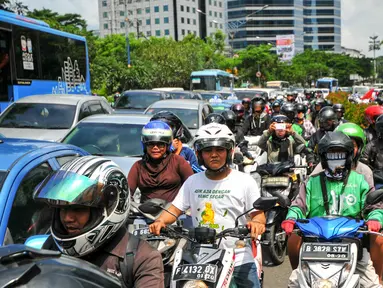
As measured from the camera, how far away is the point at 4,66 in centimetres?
1512

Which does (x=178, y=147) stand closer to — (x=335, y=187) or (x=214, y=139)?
(x=335, y=187)

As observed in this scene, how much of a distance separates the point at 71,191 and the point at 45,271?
0.92m

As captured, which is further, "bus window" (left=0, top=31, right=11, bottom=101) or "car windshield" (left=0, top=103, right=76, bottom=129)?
"bus window" (left=0, top=31, right=11, bottom=101)

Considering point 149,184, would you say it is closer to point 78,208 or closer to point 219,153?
point 219,153

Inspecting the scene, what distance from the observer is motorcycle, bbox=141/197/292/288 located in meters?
3.09

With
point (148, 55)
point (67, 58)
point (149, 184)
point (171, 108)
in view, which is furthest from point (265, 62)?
point (149, 184)

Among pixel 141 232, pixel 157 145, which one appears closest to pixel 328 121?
pixel 157 145

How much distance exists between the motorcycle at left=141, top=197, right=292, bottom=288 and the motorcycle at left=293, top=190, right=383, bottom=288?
42 cm

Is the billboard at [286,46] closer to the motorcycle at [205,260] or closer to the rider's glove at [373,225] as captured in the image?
the rider's glove at [373,225]

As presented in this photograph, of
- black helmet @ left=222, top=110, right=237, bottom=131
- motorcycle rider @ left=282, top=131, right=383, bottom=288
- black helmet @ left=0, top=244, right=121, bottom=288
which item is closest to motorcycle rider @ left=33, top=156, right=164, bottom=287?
black helmet @ left=0, top=244, right=121, bottom=288

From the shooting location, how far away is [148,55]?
58625 mm

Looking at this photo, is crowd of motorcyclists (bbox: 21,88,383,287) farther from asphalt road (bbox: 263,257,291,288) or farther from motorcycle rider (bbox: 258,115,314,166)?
asphalt road (bbox: 263,257,291,288)

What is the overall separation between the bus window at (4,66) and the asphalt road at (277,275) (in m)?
A: 10.4

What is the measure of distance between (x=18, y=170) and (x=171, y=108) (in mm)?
8940
